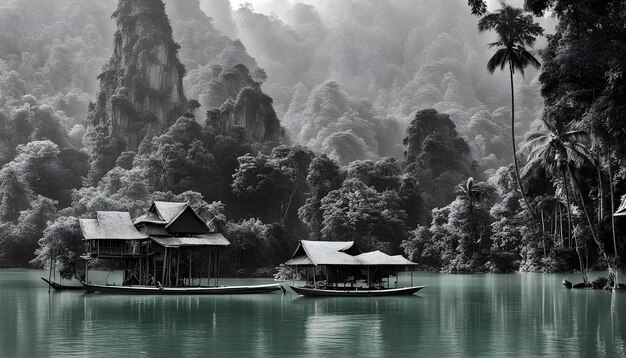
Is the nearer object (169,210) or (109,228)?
(109,228)

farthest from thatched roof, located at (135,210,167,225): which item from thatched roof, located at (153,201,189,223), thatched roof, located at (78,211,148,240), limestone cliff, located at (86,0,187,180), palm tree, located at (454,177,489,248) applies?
limestone cliff, located at (86,0,187,180)

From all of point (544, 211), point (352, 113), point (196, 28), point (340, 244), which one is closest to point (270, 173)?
point (544, 211)

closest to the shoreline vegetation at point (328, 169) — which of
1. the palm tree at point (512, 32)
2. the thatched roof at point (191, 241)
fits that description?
the palm tree at point (512, 32)

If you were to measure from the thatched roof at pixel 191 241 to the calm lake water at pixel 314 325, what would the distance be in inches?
170

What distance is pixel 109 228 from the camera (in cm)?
5109

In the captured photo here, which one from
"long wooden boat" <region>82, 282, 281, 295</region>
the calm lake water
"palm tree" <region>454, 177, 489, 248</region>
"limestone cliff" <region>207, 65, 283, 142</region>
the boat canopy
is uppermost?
"limestone cliff" <region>207, 65, 283, 142</region>

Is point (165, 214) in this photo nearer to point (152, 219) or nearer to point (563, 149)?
point (152, 219)

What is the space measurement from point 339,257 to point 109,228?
1585 centimetres

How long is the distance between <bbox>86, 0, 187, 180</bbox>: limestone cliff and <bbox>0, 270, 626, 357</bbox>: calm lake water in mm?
69494

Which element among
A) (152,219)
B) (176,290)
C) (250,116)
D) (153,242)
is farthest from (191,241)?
(250,116)

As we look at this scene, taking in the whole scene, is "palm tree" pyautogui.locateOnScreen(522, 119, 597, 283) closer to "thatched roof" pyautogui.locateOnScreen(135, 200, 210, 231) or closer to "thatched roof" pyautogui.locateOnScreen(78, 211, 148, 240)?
"thatched roof" pyautogui.locateOnScreen(135, 200, 210, 231)

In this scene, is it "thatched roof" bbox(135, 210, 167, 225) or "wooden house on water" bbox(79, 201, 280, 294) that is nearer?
"wooden house on water" bbox(79, 201, 280, 294)

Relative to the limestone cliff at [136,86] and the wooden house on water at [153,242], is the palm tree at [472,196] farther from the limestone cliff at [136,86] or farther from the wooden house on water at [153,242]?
the limestone cliff at [136,86]

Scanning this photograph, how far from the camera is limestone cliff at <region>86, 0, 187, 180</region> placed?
376 ft
